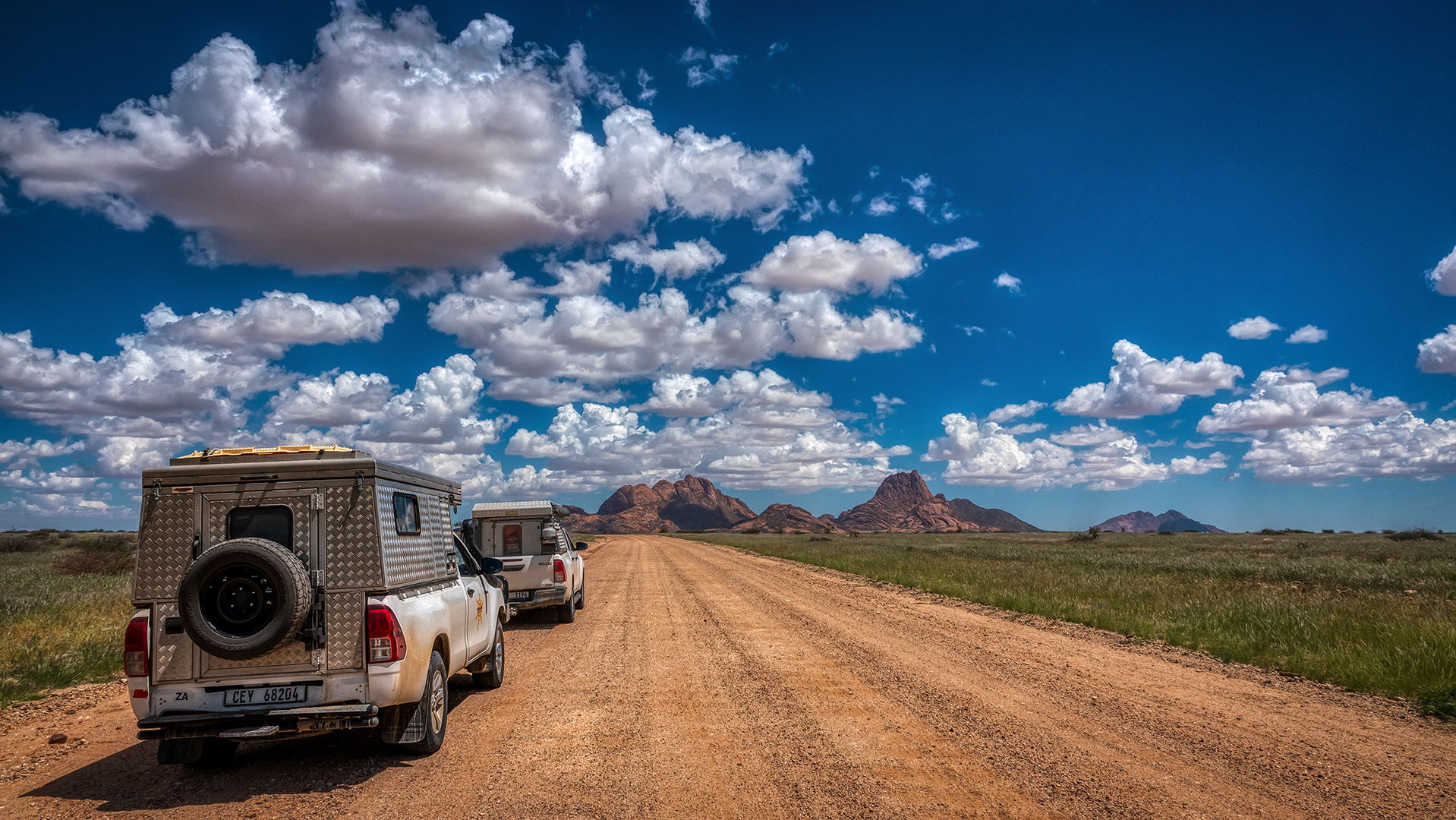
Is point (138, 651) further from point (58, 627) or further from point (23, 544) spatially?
point (23, 544)

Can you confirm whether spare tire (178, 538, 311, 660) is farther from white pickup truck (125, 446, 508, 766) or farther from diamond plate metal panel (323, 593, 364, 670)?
diamond plate metal panel (323, 593, 364, 670)

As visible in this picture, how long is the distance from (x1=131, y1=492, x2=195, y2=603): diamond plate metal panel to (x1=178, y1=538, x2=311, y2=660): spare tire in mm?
222

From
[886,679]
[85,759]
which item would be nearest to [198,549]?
[85,759]

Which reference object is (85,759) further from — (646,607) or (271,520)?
(646,607)

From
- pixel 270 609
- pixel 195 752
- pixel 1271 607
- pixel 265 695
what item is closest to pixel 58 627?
pixel 195 752

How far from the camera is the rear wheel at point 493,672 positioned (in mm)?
9188

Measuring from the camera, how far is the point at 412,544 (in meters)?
6.86

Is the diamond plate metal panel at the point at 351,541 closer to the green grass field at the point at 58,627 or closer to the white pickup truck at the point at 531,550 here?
the green grass field at the point at 58,627

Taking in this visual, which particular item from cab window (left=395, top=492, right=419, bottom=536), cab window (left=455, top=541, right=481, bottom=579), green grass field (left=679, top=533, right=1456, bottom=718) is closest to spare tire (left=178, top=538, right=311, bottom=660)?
cab window (left=395, top=492, right=419, bottom=536)

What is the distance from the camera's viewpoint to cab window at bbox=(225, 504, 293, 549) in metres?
6.10

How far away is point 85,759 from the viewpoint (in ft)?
22.3

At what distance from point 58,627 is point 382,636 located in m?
12.6

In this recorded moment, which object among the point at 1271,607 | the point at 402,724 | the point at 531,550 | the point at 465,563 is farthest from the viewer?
the point at 531,550

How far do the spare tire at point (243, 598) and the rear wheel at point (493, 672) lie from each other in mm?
3581
